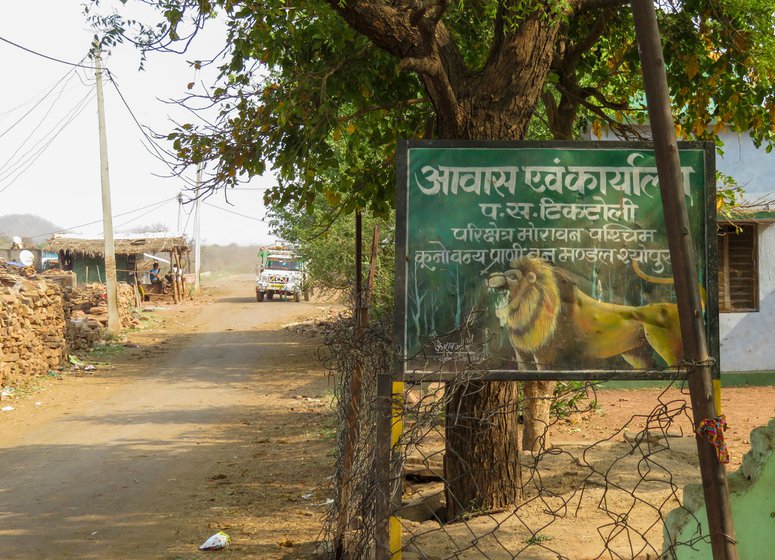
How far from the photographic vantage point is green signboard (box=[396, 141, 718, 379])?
374 cm

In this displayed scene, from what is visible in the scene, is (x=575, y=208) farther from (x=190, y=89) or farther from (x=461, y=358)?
(x=190, y=89)

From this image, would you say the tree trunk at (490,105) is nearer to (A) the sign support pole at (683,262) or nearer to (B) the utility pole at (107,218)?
(A) the sign support pole at (683,262)

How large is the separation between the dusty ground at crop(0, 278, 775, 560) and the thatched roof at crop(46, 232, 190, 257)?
73.2 ft

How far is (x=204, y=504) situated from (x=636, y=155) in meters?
5.87

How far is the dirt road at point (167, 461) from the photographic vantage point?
23.2 feet

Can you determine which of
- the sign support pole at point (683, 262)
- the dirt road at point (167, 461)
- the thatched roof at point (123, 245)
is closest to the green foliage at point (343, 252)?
the dirt road at point (167, 461)

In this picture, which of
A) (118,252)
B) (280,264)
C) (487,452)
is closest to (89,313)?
(118,252)

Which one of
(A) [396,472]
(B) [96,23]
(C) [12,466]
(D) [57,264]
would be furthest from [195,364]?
(D) [57,264]

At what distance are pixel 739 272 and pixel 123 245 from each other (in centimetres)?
3298

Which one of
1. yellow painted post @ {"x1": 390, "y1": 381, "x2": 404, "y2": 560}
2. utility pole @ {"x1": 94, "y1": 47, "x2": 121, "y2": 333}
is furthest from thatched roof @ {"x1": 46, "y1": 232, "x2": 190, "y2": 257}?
yellow painted post @ {"x1": 390, "y1": 381, "x2": 404, "y2": 560}

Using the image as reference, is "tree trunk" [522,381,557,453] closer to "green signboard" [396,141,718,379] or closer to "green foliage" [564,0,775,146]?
"green foliage" [564,0,775,146]

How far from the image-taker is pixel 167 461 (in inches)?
399

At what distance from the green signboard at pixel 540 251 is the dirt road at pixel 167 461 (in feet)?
11.1

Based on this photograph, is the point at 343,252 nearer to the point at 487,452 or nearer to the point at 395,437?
the point at 487,452
